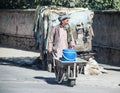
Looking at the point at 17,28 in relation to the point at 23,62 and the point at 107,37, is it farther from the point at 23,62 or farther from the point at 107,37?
the point at 23,62

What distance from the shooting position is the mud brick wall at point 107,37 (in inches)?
814

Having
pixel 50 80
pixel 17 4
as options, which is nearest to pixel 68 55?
pixel 50 80

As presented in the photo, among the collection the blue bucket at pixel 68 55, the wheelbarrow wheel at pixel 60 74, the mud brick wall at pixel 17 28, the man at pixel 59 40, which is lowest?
the mud brick wall at pixel 17 28

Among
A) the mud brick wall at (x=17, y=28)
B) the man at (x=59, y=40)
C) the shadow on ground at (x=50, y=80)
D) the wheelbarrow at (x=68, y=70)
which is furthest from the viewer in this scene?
the mud brick wall at (x=17, y=28)

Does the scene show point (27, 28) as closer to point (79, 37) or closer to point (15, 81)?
point (79, 37)

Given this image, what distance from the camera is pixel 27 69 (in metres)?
17.5

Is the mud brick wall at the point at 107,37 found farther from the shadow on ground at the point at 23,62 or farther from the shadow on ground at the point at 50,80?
the shadow on ground at the point at 50,80

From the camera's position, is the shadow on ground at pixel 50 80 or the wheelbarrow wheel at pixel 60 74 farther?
the shadow on ground at pixel 50 80

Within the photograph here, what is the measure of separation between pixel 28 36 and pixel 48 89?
16.5 meters

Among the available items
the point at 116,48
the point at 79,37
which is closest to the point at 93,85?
the point at 79,37

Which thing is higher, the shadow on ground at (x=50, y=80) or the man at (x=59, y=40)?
the man at (x=59, y=40)

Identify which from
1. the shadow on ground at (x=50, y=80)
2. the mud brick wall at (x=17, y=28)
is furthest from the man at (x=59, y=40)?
the mud brick wall at (x=17, y=28)

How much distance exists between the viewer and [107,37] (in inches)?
848

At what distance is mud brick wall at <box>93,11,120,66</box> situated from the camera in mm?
20672
